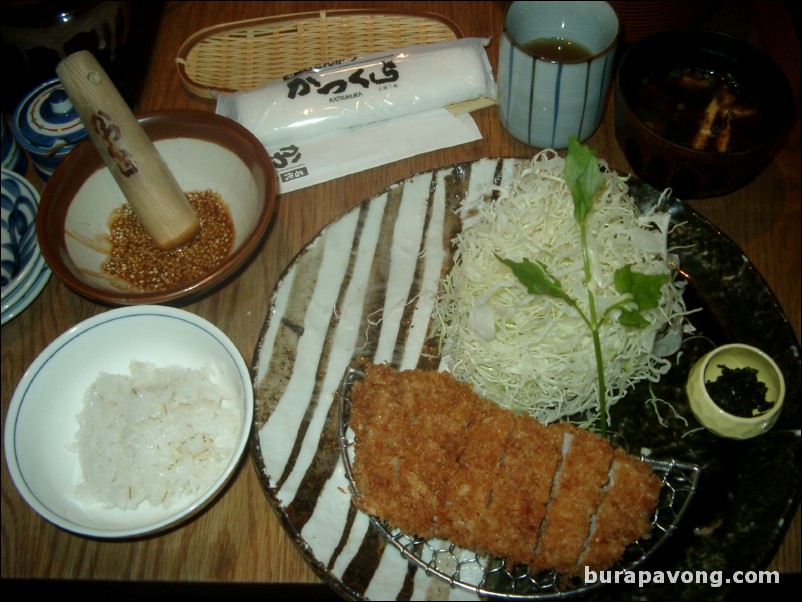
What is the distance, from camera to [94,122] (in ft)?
6.36

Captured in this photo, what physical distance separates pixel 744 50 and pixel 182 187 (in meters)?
2.31

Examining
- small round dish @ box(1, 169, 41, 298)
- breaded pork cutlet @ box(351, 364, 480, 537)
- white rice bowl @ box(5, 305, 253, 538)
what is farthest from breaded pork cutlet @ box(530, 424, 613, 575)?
small round dish @ box(1, 169, 41, 298)

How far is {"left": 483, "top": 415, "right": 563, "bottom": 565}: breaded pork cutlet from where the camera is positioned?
166 centimetres

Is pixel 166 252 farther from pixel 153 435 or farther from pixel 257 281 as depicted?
pixel 153 435

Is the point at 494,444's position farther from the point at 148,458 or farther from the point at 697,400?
the point at 148,458

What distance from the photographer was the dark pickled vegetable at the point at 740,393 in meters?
1.80

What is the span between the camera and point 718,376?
1.90 metres

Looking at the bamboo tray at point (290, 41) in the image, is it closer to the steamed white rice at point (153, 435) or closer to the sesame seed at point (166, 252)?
the sesame seed at point (166, 252)

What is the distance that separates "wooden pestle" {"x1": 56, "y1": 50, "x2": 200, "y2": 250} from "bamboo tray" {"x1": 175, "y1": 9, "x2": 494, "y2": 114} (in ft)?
2.76

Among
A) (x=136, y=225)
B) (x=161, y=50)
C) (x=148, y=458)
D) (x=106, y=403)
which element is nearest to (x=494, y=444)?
Answer: (x=148, y=458)

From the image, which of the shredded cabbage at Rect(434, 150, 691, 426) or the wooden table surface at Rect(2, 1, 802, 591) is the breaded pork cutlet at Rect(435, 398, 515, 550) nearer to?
the shredded cabbage at Rect(434, 150, 691, 426)

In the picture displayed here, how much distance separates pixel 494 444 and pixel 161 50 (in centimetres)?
255

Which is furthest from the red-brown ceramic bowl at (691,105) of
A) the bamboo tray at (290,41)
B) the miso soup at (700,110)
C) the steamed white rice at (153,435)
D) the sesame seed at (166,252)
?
the steamed white rice at (153,435)

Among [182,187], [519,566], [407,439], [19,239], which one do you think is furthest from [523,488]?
[19,239]
